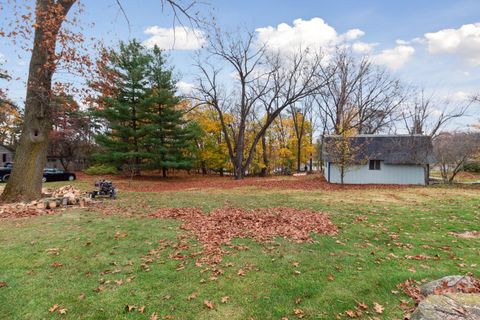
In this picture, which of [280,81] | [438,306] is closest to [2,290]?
[438,306]

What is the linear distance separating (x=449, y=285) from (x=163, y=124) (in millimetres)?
22416

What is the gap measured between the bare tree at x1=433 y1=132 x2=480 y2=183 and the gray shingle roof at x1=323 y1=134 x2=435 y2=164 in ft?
13.5

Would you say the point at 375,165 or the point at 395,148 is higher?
the point at 395,148

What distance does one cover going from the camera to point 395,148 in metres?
20.7

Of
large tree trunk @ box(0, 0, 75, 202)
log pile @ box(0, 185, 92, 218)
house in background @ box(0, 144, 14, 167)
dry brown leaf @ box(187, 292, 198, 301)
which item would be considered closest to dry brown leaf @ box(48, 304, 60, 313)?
dry brown leaf @ box(187, 292, 198, 301)

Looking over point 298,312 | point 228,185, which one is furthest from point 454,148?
point 298,312

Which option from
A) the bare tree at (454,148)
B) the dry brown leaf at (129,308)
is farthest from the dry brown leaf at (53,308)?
the bare tree at (454,148)

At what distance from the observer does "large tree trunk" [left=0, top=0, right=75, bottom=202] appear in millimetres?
9102

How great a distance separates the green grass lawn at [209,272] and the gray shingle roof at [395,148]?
553 inches

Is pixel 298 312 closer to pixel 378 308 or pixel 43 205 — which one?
pixel 378 308

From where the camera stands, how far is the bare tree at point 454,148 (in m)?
22.2

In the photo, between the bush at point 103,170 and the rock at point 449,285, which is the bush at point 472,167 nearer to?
the rock at point 449,285

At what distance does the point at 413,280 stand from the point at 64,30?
38.0 feet

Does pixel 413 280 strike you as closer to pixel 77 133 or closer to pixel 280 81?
pixel 280 81
